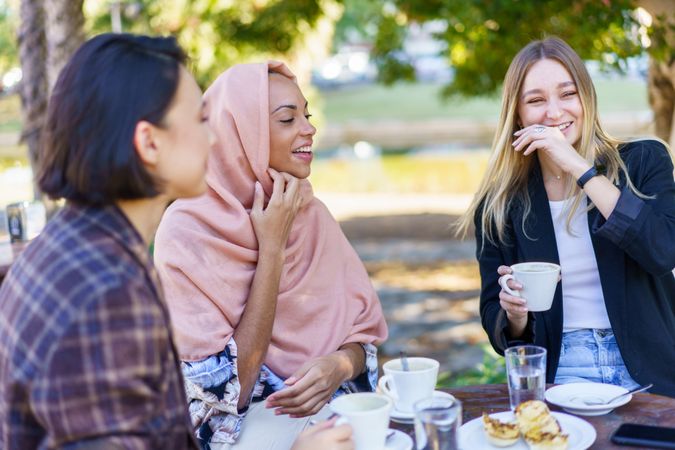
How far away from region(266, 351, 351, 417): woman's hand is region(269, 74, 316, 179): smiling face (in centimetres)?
67

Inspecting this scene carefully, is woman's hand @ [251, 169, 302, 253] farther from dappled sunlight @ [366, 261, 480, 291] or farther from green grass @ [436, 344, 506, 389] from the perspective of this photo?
dappled sunlight @ [366, 261, 480, 291]

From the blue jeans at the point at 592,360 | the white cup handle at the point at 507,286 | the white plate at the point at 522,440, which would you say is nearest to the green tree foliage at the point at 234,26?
the blue jeans at the point at 592,360

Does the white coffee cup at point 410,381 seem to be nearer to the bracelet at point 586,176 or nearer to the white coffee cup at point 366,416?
the white coffee cup at point 366,416

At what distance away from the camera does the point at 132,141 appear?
167 centimetres

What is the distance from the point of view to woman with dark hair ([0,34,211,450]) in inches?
62.6

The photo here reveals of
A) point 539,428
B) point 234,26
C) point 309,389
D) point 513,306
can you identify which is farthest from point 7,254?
point 234,26

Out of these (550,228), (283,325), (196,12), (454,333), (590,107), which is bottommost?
(454,333)

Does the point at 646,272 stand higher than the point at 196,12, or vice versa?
the point at 196,12

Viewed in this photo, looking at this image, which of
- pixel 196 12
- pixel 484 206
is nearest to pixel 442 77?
pixel 196 12

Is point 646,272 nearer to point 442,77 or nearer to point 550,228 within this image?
point 550,228

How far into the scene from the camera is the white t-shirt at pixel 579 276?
10.1ft

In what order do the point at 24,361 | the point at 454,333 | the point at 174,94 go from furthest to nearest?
the point at 454,333
the point at 174,94
the point at 24,361

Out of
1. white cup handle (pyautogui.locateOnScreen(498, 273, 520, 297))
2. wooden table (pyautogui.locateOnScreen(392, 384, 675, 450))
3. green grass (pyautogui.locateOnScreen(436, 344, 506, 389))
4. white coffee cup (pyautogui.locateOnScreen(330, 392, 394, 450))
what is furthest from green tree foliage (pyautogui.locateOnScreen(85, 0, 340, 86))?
white coffee cup (pyautogui.locateOnScreen(330, 392, 394, 450))

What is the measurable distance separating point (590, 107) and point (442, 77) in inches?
1536
